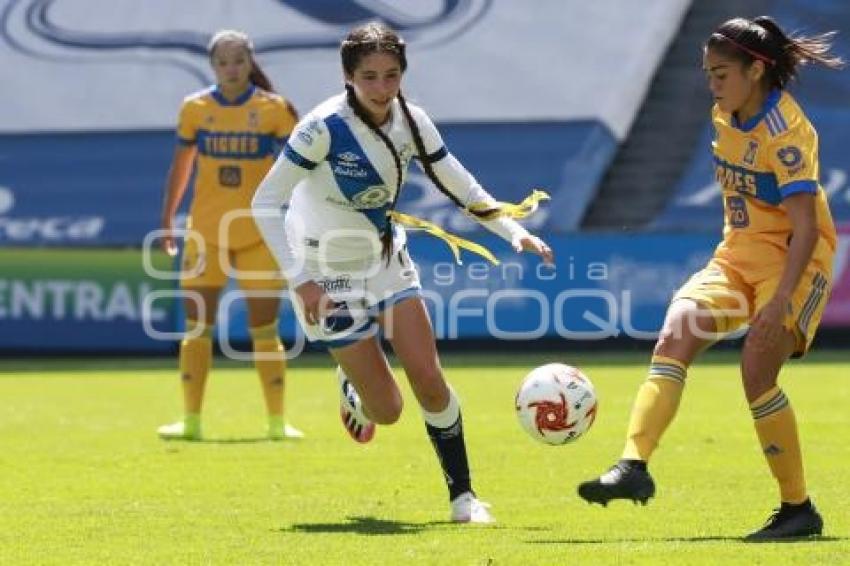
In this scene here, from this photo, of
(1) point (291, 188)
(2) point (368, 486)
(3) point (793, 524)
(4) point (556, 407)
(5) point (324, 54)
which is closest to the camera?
(3) point (793, 524)

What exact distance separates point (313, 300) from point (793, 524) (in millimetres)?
2070

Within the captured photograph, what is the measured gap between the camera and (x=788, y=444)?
727 cm

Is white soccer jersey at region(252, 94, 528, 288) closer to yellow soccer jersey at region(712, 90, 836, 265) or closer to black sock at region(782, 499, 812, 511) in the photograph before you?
yellow soccer jersey at region(712, 90, 836, 265)

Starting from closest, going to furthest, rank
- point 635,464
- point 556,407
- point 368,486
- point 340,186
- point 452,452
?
point 635,464
point 556,407
point 340,186
point 452,452
point 368,486

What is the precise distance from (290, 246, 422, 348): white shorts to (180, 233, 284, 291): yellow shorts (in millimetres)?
3561

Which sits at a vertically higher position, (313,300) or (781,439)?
(313,300)

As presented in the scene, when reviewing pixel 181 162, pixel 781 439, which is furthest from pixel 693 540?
pixel 181 162

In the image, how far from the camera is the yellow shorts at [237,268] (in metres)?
11.9

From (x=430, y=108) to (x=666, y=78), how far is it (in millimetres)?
2878

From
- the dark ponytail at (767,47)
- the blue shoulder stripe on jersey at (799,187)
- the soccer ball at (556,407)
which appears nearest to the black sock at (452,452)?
the soccer ball at (556,407)

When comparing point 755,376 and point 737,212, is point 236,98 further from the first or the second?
point 755,376

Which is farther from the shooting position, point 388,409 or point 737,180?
point 388,409

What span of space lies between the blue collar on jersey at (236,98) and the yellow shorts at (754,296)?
519 cm

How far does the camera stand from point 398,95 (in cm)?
802
